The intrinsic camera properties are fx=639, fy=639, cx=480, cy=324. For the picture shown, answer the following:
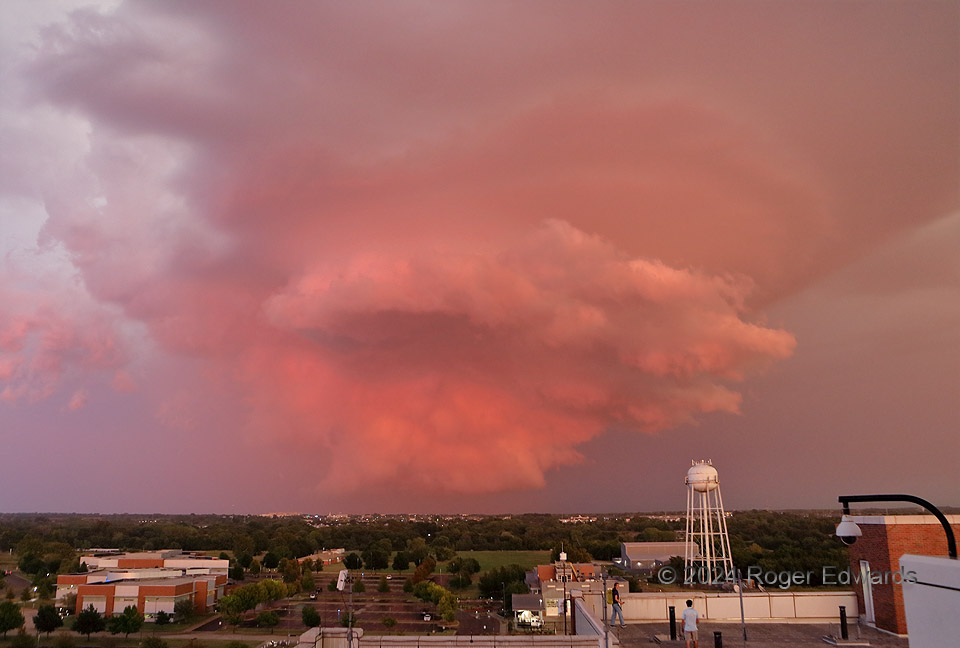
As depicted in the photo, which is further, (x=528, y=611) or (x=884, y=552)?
(x=528, y=611)

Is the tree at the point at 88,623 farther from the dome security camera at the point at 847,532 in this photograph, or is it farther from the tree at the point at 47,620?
the dome security camera at the point at 847,532

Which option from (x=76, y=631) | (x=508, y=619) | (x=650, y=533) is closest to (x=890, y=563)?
(x=508, y=619)

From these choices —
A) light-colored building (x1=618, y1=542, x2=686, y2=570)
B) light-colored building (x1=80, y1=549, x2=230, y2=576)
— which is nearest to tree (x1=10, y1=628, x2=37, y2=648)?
light-colored building (x1=80, y1=549, x2=230, y2=576)

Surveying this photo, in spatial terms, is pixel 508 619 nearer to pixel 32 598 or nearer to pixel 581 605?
pixel 581 605

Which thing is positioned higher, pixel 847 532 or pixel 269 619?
pixel 847 532

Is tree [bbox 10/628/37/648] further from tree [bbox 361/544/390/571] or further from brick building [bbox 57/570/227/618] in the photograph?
tree [bbox 361/544/390/571]

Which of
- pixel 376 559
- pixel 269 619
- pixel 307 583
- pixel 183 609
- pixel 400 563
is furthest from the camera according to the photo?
pixel 376 559

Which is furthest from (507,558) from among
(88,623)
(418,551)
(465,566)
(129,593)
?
(88,623)

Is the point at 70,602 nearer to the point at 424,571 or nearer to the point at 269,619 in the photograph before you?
the point at 269,619
